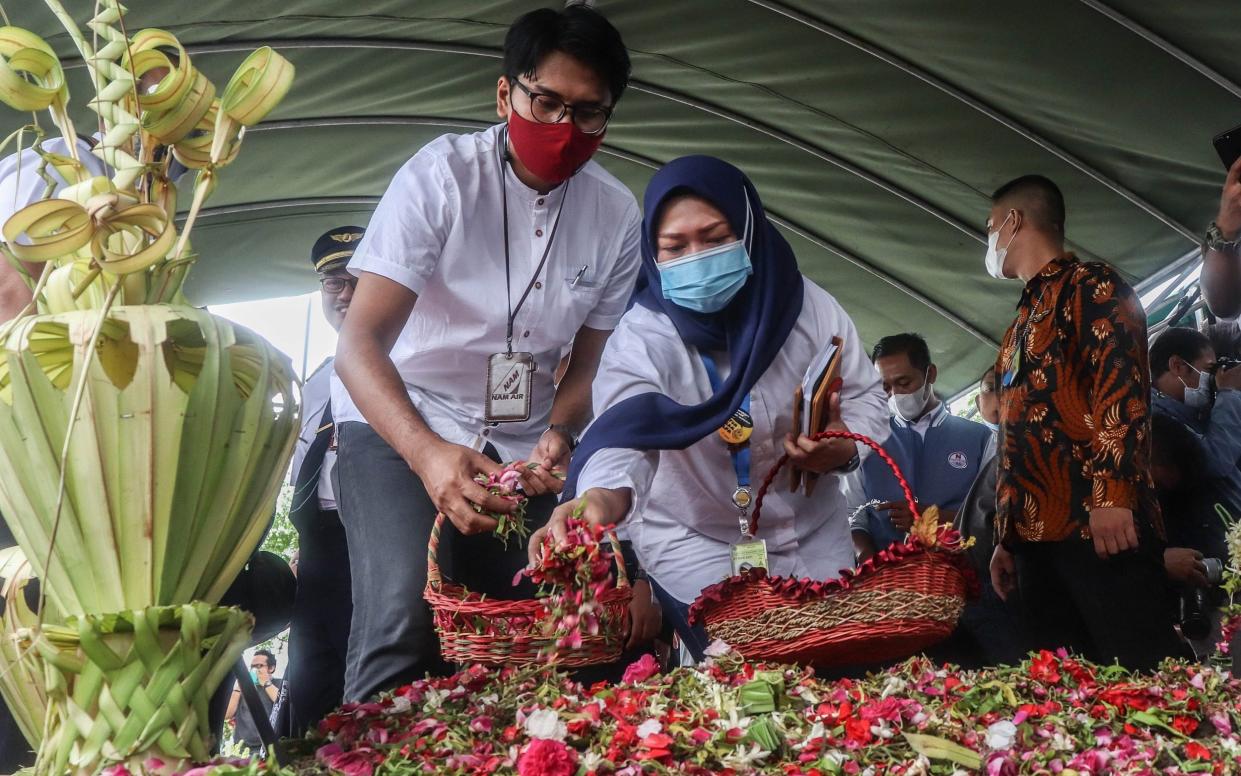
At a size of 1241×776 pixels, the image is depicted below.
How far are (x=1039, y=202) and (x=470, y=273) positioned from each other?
7.37ft

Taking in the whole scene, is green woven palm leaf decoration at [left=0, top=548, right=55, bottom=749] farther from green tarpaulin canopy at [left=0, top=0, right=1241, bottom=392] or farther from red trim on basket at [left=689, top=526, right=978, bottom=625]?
green tarpaulin canopy at [left=0, top=0, right=1241, bottom=392]

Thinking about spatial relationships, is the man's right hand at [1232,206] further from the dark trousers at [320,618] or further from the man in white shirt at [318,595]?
the dark trousers at [320,618]

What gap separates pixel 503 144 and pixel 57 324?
183 cm

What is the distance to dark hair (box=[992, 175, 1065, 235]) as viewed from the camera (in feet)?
13.9

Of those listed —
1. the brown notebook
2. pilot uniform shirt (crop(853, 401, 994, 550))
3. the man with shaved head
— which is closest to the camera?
the brown notebook

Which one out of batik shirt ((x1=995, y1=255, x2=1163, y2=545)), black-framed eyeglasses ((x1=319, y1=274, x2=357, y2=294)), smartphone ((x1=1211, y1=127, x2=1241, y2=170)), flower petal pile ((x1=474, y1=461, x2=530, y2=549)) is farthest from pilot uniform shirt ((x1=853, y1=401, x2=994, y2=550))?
flower petal pile ((x1=474, y1=461, x2=530, y2=549))

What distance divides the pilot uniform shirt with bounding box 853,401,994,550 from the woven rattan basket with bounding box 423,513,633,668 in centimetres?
335

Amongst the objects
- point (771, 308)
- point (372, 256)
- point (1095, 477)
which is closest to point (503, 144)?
point (372, 256)

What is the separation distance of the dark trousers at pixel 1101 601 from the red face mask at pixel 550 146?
1869 mm

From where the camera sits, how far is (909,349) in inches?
244

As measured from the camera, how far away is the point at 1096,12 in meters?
4.86

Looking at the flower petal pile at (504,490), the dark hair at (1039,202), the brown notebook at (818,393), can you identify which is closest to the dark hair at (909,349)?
the dark hair at (1039,202)

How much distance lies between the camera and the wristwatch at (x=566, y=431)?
298 cm

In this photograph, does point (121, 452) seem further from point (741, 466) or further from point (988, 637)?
point (988, 637)
